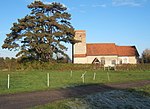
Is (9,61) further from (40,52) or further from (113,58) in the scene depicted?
(113,58)

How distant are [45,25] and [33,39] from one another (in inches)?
178

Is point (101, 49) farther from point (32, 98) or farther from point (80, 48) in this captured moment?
point (32, 98)

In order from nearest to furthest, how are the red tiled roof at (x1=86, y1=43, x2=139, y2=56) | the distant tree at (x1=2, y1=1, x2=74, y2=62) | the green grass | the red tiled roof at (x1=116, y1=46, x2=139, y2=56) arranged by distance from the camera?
the green grass, the distant tree at (x1=2, y1=1, x2=74, y2=62), the red tiled roof at (x1=86, y1=43, x2=139, y2=56), the red tiled roof at (x1=116, y1=46, x2=139, y2=56)

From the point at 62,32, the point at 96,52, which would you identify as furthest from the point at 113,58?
the point at 62,32

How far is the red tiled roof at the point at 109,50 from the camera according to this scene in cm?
9325

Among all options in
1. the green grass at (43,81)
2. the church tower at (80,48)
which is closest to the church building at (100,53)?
the church tower at (80,48)

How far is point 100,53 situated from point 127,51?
9.34 meters

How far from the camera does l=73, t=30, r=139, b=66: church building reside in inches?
3637

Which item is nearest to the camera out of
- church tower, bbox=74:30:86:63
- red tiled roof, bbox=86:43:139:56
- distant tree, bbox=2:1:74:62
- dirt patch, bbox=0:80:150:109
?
dirt patch, bbox=0:80:150:109

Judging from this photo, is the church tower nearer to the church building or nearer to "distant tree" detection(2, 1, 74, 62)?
the church building

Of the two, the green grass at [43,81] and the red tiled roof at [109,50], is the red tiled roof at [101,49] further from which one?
the green grass at [43,81]

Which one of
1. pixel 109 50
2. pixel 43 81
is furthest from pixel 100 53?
pixel 43 81

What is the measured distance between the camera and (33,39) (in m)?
61.7

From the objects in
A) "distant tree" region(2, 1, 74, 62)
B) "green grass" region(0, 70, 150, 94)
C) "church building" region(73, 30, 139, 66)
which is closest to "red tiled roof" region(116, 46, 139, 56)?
"church building" region(73, 30, 139, 66)
